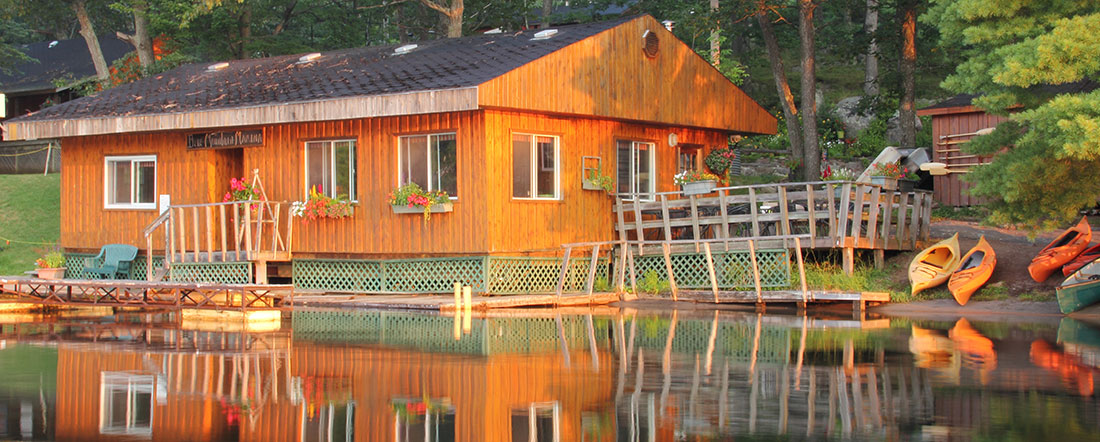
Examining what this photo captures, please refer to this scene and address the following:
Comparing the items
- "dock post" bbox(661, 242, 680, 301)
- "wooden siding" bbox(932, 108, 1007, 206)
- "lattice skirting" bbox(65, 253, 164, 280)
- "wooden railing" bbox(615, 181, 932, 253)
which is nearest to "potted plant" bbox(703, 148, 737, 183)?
"wooden railing" bbox(615, 181, 932, 253)

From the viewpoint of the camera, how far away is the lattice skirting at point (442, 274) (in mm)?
21500

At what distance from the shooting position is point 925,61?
33438mm

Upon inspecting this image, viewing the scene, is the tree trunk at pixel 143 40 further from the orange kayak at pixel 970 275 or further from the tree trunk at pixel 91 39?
the orange kayak at pixel 970 275

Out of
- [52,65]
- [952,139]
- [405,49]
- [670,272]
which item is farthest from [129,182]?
[52,65]

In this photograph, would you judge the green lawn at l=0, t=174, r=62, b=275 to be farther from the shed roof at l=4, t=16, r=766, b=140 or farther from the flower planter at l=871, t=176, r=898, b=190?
the flower planter at l=871, t=176, r=898, b=190

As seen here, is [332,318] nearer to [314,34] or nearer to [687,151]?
[687,151]

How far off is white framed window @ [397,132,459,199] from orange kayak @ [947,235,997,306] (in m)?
8.67

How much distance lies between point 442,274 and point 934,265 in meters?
8.76

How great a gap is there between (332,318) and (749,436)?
11405mm

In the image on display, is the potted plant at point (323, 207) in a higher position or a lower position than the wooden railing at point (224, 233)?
higher

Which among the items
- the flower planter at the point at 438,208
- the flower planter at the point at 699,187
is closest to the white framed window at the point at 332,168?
the flower planter at the point at 438,208

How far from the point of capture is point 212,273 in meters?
23.0

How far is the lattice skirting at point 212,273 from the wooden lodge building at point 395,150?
0.03 m

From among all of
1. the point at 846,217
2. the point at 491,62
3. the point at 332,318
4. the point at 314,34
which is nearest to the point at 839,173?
the point at 846,217
